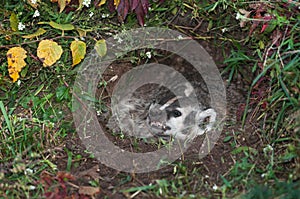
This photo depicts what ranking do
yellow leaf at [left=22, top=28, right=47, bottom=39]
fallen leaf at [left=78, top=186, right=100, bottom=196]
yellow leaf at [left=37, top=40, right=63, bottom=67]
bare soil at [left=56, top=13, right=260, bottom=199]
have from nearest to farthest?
fallen leaf at [left=78, top=186, right=100, bottom=196]
bare soil at [left=56, top=13, right=260, bottom=199]
yellow leaf at [left=37, top=40, right=63, bottom=67]
yellow leaf at [left=22, top=28, right=47, bottom=39]

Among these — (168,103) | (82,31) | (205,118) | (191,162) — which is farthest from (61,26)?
(191,162)

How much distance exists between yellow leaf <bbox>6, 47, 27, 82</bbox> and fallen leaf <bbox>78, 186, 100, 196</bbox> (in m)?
1.01

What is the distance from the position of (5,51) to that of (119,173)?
125 centimetres

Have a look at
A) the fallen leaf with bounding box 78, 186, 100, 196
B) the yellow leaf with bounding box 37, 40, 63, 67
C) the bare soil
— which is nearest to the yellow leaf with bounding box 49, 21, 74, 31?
the yellow leaf with bounding box 37, 40, 63, 67

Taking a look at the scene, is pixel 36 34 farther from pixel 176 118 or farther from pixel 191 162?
pixel 191 162

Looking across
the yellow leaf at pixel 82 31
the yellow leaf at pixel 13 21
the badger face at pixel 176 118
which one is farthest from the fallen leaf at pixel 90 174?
the yellow leaf at pixel 13 21

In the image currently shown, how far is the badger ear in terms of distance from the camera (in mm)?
3301

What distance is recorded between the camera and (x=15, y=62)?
11.0 feet

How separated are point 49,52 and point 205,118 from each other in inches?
40.8

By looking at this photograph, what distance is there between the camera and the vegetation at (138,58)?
8.71 ft

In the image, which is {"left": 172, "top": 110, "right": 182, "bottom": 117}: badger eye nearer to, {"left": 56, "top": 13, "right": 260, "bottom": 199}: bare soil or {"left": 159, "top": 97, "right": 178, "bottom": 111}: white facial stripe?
{"left": 159, "top": 97, "right": 178, "bottom": 111}: white facial stripe

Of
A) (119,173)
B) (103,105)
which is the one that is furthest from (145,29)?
(119,173)

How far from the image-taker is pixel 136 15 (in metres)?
3.60

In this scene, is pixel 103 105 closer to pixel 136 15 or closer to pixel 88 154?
pixel 88 154
